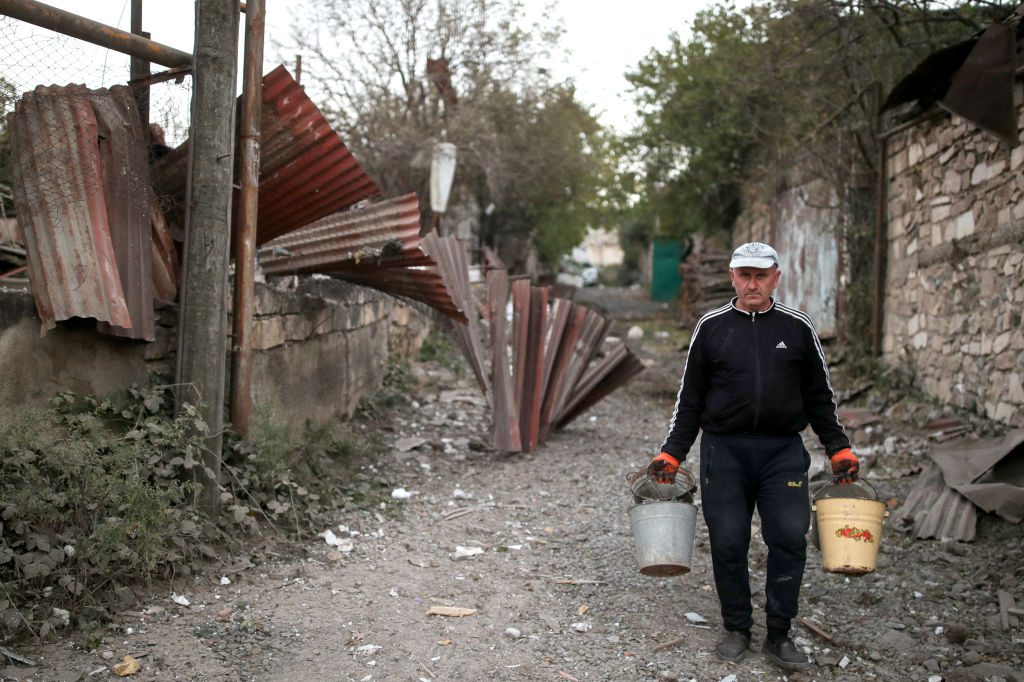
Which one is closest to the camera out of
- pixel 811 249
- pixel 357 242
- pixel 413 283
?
pixel 357 242

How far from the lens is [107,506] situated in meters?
3.67

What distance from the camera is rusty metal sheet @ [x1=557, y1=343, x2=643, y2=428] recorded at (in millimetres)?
7875

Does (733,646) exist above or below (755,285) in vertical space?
below

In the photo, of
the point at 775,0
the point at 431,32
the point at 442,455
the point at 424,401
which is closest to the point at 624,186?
the point at 431,32

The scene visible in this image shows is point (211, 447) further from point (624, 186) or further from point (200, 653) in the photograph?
point (624, 186)

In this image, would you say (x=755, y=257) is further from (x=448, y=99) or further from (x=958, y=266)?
(x=448, y=99)

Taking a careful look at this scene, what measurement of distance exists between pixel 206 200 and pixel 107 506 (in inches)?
60.0

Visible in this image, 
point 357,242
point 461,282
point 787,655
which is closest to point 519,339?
point 461,282

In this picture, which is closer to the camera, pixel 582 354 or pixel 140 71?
pixel 140 71

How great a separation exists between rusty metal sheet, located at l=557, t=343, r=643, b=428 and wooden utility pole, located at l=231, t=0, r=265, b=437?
372 cm

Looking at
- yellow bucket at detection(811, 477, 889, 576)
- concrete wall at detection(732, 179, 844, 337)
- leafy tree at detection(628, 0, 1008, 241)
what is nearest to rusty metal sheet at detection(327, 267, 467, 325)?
yellow bucket at detection(811, 477, 889, 576)

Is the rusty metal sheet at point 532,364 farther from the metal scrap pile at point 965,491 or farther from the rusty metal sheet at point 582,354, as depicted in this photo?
the metal scrap pile at point 965,491

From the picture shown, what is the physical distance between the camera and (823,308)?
1226 cm

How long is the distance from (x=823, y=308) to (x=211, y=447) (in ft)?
32.4
